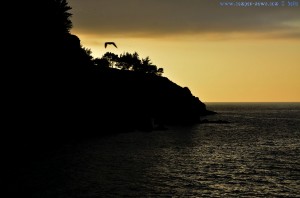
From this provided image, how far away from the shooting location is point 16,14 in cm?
6569

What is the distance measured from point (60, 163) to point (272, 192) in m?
25.9

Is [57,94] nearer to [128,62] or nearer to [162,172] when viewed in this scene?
[162,172]

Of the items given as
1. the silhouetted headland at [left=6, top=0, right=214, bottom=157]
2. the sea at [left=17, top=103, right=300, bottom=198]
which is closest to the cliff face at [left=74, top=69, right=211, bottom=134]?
the silhouetted headland at [left=6, top=0, right=214, bottom=157]

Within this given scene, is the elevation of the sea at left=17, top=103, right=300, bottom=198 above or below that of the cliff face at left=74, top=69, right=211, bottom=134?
below

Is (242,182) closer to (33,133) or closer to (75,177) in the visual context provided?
(75,177)

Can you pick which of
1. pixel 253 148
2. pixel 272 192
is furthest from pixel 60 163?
pixel 253 148

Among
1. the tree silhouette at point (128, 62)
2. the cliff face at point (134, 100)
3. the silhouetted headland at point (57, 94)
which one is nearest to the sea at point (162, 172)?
the silhouetted headland at point (57, 94)

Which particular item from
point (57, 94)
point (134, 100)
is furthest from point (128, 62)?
point (57, 94)

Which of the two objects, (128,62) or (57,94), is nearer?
(57,94)

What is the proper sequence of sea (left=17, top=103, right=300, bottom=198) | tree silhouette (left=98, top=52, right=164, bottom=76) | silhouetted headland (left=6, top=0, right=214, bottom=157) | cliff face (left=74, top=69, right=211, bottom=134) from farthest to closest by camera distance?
1. tree silhouette (left=98, top=52, right=164, bottom=76)
2. cliff face (left=74, top=69, right=211, bottom=134)
3. silhouetted headland (left=6, top=0, right=214, bottom=157)
4. sea (left=17, top=103, right=300, bottom=198)

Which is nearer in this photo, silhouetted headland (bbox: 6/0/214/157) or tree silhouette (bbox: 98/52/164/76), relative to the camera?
silhouetted headland (bbox: 6/0/214/157)

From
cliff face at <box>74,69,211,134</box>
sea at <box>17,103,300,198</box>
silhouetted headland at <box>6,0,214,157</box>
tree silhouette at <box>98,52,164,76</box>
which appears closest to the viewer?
sea at <box>17,103,300,198</box>

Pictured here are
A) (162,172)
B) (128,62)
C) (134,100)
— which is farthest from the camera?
(128,62)

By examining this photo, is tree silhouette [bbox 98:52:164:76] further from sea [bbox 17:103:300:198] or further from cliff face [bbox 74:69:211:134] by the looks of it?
Answer: sea [bbox 17:103:300:198]
